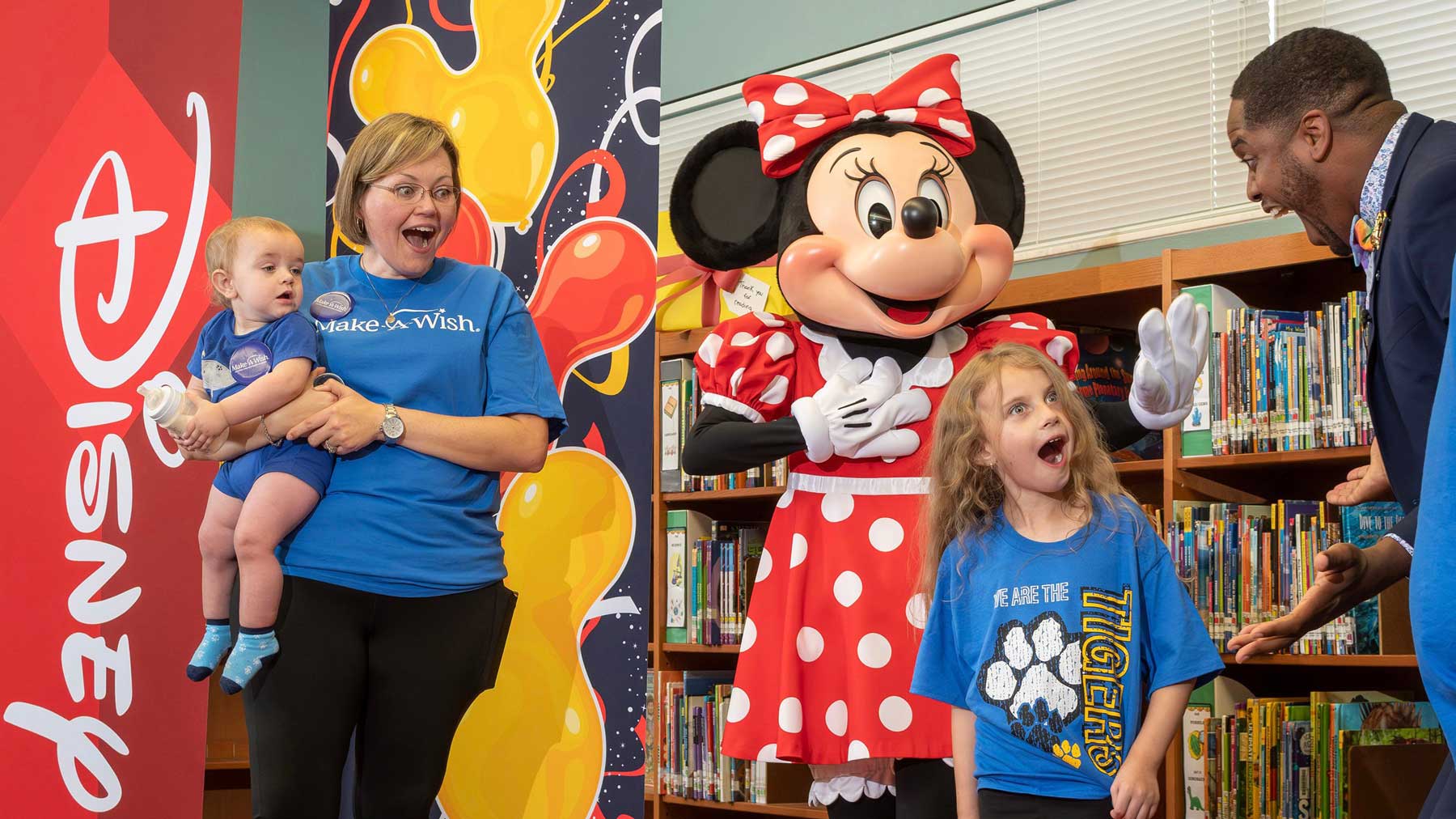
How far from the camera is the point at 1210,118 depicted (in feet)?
10.2

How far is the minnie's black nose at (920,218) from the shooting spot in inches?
79.9

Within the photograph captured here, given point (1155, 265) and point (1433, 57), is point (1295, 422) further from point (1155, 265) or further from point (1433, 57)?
point (1433, 57)

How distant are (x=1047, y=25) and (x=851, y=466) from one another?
184 cm

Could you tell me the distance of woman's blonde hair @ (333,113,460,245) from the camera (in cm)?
188

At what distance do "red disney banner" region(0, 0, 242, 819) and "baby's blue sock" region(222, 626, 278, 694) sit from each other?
2.11ft

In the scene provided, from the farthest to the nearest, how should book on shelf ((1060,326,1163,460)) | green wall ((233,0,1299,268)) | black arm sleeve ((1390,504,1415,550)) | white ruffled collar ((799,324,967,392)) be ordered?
green wall ((233,0,1299,268)), book on shelf ((1060,326,1163,460)), white ruffled collar ((799,324,967,392)), black arm sleeve ((1390,504,1415,550))

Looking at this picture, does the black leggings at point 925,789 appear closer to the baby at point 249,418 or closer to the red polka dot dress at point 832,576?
the red polka dot dress at point 832,576

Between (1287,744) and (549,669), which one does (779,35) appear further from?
(1287,744)

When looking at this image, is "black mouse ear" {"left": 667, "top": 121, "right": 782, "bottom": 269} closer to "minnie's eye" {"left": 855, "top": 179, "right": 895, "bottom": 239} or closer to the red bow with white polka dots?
the red bow with white polka dots

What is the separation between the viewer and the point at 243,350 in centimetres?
187

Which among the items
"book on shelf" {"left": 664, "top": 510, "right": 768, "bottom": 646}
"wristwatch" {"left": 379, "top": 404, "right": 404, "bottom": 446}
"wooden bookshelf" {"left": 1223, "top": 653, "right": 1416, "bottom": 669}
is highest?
"wristwatch" {"left": 379, "top": 404, "right": 404, "bottom": 446}

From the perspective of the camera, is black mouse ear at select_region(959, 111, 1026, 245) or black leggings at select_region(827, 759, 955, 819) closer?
black leggings at select_region(827, 759, 955, 819)

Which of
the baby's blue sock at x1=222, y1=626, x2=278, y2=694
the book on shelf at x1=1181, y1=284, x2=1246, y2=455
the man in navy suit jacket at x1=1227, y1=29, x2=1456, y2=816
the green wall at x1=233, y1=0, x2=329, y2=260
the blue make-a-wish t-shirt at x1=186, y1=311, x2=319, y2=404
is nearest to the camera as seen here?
the man in navy suit jacket at x1=1227, y1=29, x2=1456, y2=816

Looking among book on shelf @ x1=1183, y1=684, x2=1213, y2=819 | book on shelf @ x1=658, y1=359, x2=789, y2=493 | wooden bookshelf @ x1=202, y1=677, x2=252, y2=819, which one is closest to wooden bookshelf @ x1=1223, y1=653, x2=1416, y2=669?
book on shelf @ x1=1183, y1=684, x2=1213, y2=819
